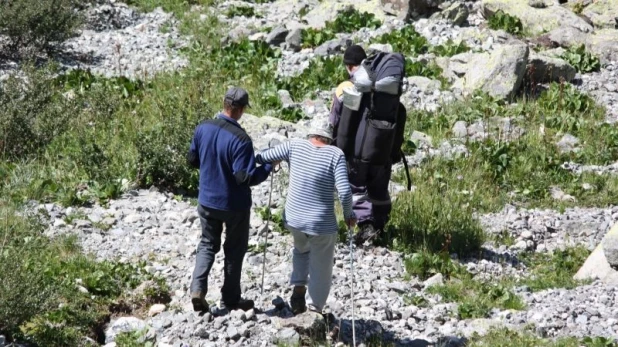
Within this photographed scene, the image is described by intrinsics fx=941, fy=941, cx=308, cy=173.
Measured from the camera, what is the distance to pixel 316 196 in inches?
300

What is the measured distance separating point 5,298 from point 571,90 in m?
9.79

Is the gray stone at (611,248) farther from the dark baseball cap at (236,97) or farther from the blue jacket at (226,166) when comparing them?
the dark baseball cap at (236,97)

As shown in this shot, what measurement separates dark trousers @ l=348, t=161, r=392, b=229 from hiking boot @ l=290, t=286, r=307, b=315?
1846mm

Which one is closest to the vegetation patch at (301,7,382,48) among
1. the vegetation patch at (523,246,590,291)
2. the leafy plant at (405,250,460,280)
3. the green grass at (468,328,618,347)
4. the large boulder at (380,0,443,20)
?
the large boulder at (380,0,443,20)

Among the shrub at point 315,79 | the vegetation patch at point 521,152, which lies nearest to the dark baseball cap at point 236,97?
the vegetation patch at point 521,152

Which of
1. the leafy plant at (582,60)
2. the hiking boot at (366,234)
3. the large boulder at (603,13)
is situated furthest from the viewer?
the large boulder at (603,13)

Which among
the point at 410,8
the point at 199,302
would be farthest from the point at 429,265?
the point at 410,8

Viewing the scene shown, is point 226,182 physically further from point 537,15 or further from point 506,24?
point 537,15

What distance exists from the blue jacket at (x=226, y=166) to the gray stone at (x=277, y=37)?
991cm

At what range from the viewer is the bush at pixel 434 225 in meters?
9.82

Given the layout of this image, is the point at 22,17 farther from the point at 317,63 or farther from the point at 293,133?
the point at 293,133

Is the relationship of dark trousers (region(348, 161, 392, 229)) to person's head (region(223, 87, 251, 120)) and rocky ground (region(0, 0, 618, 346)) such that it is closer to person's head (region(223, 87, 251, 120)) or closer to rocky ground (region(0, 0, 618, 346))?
rocky ground (region(0, 0, 618, 346))

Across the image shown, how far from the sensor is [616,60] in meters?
16.4

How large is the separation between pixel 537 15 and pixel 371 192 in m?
9.99
